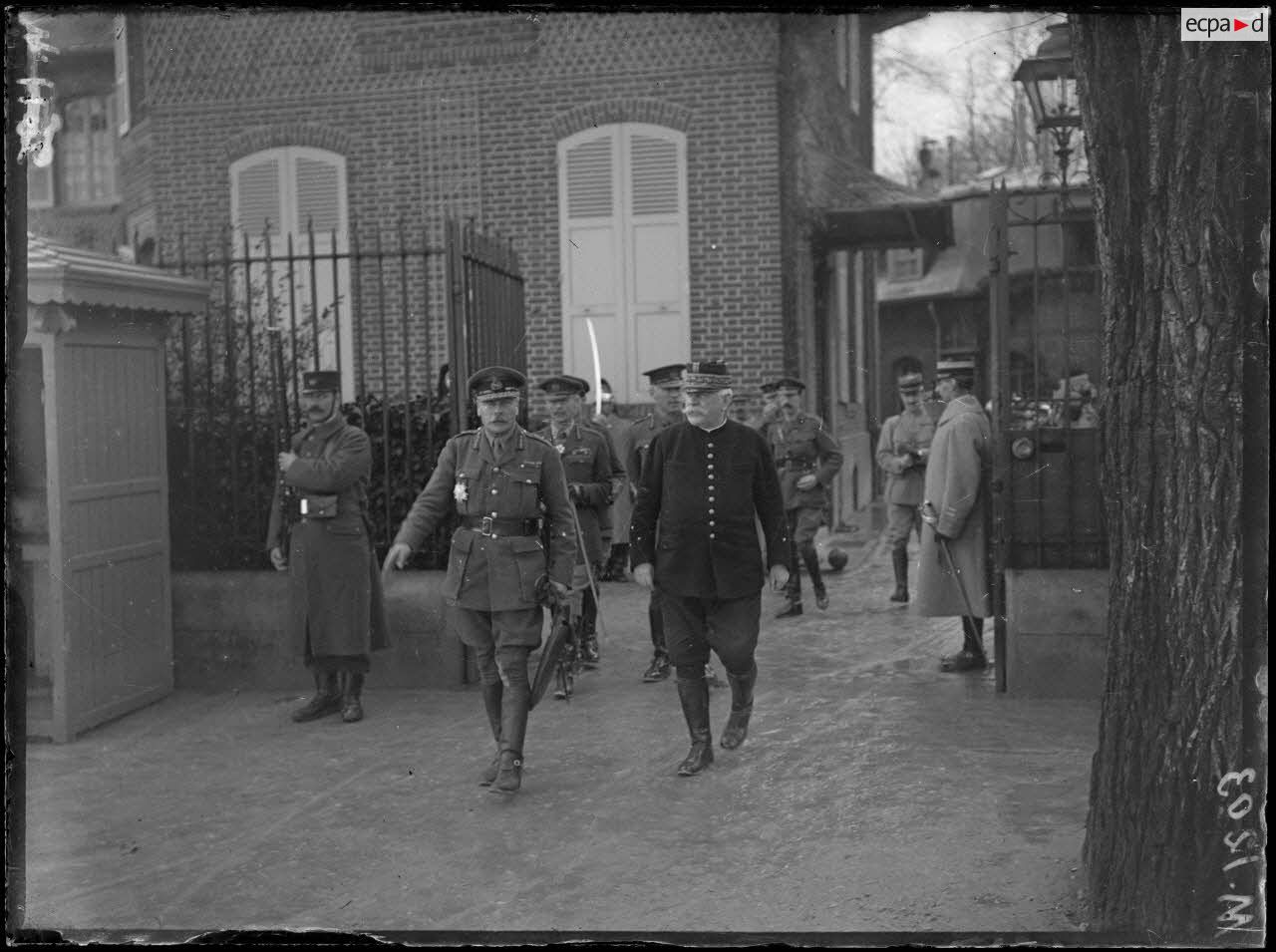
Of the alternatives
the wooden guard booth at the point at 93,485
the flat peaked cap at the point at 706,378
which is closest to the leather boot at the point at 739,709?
the flat peaked cap at the point at 706,378

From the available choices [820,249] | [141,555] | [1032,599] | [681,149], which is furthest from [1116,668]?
[820,249]

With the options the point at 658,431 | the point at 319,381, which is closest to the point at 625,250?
the point at 658,431

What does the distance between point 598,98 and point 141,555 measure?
8.16m

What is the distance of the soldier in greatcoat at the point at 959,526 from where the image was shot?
8.26m

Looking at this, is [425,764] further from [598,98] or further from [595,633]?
[598,98]

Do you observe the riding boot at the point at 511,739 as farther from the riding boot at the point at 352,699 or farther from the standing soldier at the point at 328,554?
the standing soldier at the point at 328,554

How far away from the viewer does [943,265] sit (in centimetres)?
3062

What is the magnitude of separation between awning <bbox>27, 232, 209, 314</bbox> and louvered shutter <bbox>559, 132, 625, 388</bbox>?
21.9ft

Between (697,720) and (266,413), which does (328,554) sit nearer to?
(266,413)

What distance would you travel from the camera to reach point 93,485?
24.2 ft

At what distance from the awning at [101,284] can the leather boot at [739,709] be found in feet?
12.3

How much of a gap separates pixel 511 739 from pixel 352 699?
5.62 ft

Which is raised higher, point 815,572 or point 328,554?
point 328,554

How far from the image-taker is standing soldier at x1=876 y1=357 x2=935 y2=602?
36.3ft
